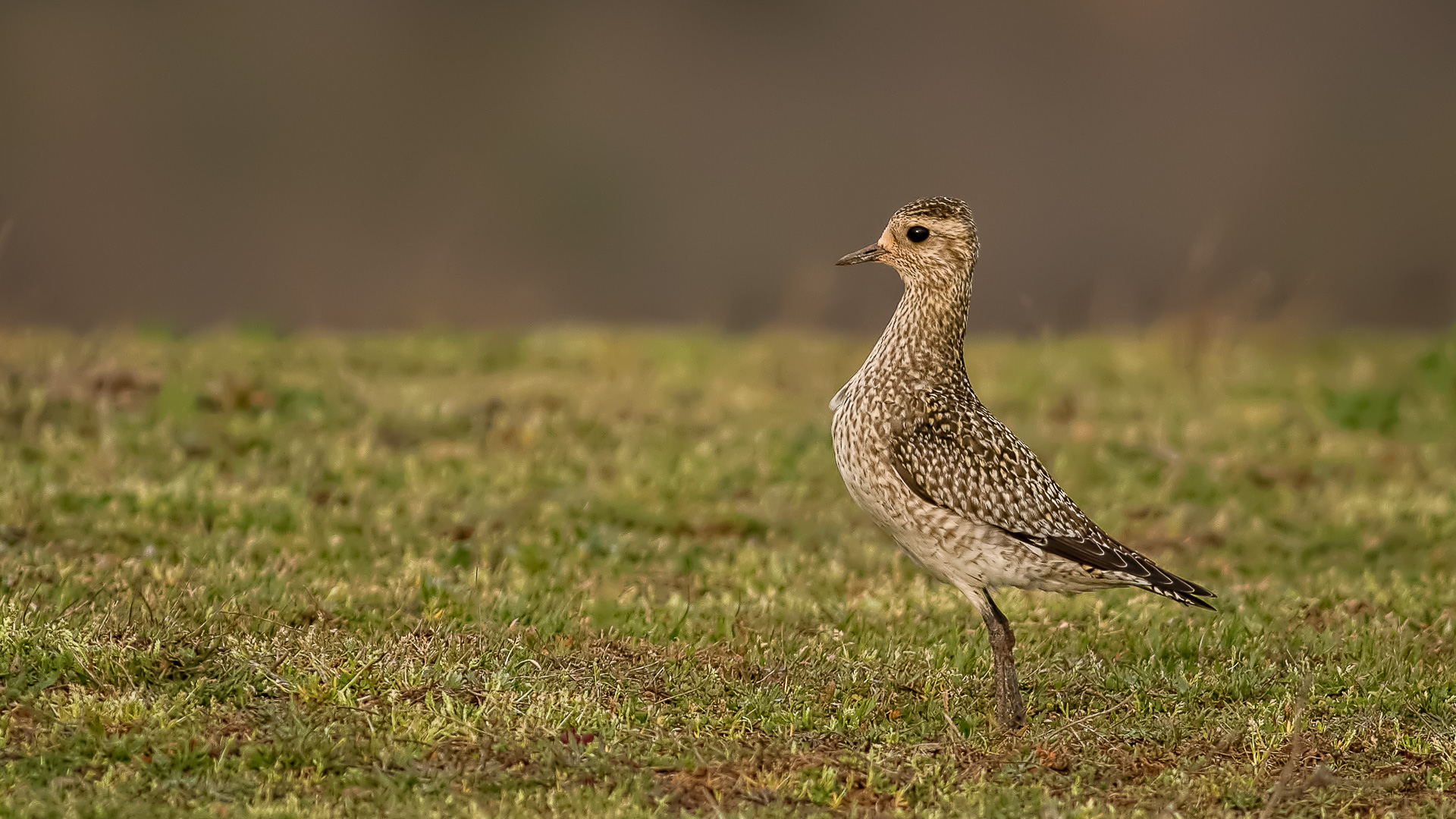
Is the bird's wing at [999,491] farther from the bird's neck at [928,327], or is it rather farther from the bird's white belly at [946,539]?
the bird's neck at [928,327]

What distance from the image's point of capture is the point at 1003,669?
7371 millimetres

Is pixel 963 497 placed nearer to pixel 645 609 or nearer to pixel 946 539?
pixel 946 539

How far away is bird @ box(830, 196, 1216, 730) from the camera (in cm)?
736

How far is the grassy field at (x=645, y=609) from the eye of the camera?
6.49 m

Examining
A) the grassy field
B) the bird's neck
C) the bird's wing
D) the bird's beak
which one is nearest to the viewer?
the grassy field

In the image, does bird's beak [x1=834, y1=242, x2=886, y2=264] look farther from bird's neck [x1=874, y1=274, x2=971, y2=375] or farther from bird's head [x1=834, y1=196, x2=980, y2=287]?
bird's neck [x1=874, y1=274, x2=971, y2=375]

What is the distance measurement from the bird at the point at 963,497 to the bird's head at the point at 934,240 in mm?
203

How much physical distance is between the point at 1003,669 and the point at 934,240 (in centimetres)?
236

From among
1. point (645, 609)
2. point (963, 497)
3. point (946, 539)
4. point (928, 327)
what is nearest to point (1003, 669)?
point (946, 539)

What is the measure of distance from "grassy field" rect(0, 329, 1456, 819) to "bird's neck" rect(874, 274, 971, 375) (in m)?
1.70

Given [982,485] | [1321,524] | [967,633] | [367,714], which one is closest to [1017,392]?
[1321,524]

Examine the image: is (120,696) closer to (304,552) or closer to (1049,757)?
(304,552)

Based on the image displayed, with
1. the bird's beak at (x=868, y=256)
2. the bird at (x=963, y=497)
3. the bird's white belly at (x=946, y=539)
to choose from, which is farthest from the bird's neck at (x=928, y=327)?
the bird's white belly at (x=946, y=539)

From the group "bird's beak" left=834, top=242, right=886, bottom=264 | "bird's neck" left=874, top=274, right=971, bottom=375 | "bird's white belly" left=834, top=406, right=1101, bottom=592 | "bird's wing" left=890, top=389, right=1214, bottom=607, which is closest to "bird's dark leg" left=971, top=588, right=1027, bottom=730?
"bird's white belly" left=834, top=406, right=1101, bottom=592
